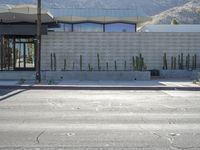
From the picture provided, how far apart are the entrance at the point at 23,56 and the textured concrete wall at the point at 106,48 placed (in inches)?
74.6

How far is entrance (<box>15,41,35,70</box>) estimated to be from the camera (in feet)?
120

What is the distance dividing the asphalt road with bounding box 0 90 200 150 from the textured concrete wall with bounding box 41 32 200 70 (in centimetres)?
1806

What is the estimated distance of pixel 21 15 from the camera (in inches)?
1255

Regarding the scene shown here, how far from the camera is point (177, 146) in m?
9.11

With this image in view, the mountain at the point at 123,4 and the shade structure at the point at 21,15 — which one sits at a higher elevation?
the mountain at the point at 123,4

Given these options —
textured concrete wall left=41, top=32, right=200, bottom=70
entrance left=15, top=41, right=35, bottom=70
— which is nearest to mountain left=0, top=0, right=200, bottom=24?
entrance left=15, top=41, right=35, bottom=70

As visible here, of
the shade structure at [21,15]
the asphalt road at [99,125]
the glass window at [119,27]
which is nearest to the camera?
the asphalt road at [99,125]

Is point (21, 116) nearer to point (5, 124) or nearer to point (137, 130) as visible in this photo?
point (5, 124)

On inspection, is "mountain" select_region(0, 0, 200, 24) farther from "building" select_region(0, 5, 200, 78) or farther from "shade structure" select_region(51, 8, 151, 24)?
"building" select_region(0, 5, 200, 78)

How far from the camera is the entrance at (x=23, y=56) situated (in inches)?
1437

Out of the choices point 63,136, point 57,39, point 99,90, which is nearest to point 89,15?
point 57,39

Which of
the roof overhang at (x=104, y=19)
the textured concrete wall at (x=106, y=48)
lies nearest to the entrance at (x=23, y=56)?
the textured concrete wall at (x=106, y=48)

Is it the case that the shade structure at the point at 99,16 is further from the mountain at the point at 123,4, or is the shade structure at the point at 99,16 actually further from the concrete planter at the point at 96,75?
the mountain at the point at 123,4

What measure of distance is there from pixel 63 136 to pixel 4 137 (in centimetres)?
120
